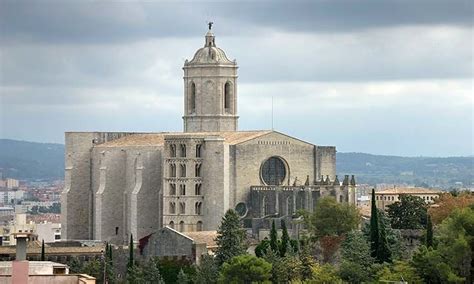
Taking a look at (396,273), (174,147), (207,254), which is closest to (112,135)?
(174,147)

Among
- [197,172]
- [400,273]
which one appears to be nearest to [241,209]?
[197,172]

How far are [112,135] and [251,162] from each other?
1343 centimetres

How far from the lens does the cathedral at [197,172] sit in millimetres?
122438

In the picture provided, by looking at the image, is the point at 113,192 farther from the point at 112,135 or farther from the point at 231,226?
the point at 231,226

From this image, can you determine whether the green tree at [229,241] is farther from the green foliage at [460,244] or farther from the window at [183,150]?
the green foliage at [460,244]

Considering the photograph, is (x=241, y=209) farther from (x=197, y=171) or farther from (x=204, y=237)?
(x=204, y=237)

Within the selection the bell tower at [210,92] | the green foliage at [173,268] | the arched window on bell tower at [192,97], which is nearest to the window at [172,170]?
the bell tower at [210,92]

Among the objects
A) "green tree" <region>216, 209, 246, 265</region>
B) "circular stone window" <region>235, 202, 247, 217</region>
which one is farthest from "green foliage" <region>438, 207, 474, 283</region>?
"circular stone window" <region>235, 202, 247, 217</region>

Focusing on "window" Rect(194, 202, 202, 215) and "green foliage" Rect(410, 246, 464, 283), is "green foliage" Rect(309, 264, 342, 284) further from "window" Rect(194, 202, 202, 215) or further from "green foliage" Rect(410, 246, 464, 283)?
"window" Rect(194, 202, 202, 215)

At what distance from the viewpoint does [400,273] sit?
8206 cm

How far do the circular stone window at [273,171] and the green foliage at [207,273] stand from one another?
91.1 feet

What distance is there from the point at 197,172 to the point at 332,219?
1553 cm

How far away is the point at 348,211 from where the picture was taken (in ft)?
362

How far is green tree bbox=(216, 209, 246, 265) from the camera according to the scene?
3964 inches
